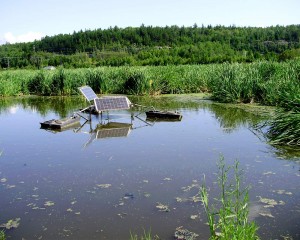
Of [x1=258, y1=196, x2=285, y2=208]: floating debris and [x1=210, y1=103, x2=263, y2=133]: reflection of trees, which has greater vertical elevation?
[x1=210, y1=103, x2=263, y2=133]: reflection of trees

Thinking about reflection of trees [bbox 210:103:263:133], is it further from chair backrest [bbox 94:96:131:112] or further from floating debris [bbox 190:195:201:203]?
floating debris [bbox 190:195:201:203]

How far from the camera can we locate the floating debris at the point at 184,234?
4.65 metres

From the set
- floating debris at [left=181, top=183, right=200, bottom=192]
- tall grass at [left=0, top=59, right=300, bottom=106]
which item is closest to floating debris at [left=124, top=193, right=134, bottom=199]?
floating debris at [left=181, top=183, right=200, bottom=192]

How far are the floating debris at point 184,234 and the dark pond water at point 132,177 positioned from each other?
73mm

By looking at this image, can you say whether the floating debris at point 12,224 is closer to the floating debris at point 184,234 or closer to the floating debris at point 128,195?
the floating debris at point 128,195

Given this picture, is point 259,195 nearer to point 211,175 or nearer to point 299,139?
point 211,175

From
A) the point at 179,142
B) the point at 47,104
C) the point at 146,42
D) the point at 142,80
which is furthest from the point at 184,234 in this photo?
the point at 146,42

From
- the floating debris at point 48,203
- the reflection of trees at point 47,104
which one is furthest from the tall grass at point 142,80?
the floating debris at point 48,203

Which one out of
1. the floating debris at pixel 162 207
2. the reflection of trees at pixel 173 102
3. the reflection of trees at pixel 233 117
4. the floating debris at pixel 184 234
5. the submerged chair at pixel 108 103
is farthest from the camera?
the reflection of trees at pixel 173 102

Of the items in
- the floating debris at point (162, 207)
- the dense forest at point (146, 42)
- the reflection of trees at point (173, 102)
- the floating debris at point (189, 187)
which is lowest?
the floating debris at point (162, 207)

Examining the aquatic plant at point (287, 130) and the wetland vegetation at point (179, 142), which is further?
the aquatic plant at point (287, 130)

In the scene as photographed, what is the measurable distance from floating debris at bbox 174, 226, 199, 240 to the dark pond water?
0.07 meters

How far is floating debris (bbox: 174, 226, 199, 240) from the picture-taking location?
15.3 feet

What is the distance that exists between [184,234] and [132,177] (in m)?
2.28
